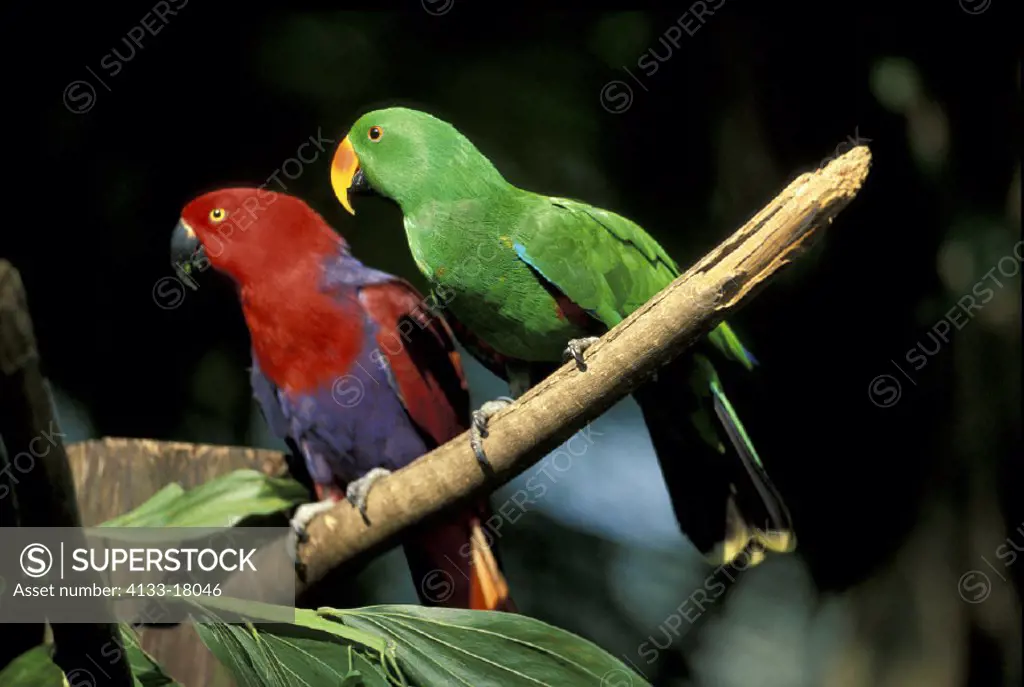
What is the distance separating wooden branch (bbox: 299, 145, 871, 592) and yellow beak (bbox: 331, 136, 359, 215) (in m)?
0.42

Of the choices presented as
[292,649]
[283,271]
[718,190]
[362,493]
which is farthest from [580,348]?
[718,190]

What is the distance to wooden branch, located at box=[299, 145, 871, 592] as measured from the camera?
1.08 metres

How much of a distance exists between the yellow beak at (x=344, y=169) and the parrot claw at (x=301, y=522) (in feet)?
1.39

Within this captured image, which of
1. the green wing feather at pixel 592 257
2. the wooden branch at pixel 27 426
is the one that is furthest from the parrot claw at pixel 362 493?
the wooden branch at pixel 27 426

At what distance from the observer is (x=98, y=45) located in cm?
191

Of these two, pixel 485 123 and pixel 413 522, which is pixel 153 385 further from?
pixel 413 522

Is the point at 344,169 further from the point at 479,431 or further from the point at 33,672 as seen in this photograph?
the point at 33,672

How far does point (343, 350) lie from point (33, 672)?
68 centimetres

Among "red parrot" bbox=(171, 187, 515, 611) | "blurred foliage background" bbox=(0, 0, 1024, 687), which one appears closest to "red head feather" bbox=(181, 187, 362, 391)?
"red parrot" bbox=(171, 187, 515, 611)

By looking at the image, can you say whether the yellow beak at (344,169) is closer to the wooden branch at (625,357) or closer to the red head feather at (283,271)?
the red head feather at (283,271)

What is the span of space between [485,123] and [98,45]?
72cm

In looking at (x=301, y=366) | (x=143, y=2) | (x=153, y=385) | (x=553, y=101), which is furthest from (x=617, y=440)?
(x=143, y=2)

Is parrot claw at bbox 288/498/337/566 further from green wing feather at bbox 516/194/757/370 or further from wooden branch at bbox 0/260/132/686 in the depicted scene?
wooden branch at bbox 0/260/132/686

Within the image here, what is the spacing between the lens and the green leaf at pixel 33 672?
41.5 inches
